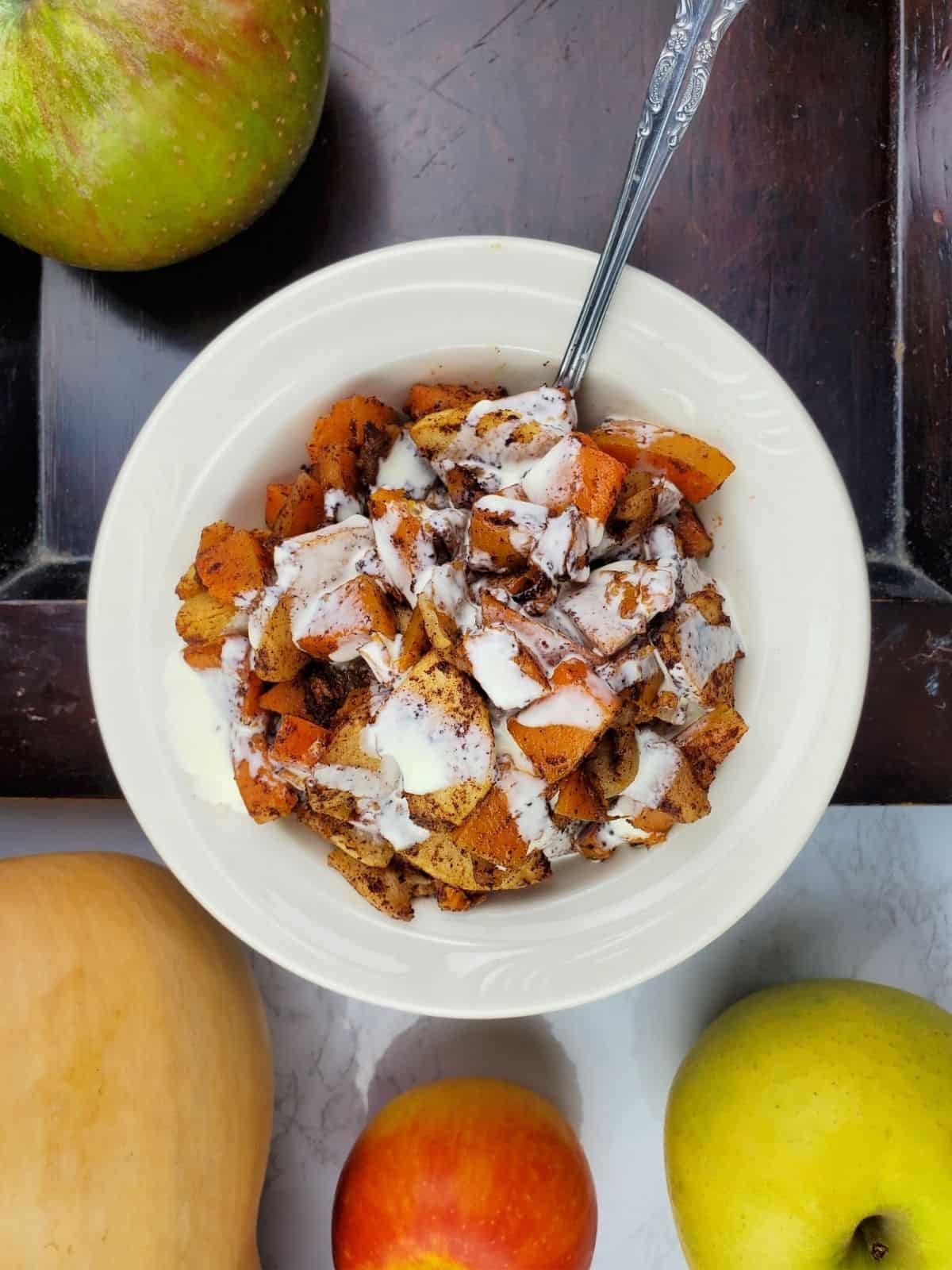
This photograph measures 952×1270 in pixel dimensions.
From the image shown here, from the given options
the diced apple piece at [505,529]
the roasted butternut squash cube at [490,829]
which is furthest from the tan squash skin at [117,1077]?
the diced apple piece at [505,529]

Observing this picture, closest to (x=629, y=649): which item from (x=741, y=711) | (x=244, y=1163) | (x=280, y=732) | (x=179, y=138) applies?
(x=741, y=711)

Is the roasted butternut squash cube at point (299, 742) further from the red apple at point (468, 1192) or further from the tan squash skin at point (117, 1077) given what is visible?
the red apple at point (468, 1192)

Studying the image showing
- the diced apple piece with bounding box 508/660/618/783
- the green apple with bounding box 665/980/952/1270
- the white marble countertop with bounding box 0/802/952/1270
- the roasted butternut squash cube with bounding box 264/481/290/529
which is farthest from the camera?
the white marble countertop with bounding box 0/802/952/1270

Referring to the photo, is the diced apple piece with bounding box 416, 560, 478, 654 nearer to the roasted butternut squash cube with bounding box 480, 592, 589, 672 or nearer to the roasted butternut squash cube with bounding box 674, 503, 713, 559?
the roasted butternut squash cube with bounding box 480, 592, 589, 672


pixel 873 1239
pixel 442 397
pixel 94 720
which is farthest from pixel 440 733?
pixel 873 1239

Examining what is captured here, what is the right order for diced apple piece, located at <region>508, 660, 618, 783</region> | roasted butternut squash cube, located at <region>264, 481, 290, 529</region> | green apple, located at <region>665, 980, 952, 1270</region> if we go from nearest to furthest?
diced apple piece, located at <region>508, 660, 618, 783</region>, roasted butternut squash cube, located at <region>264, 481, 290, 529</region>, green apple, located at <region>665, 980, 952, 1270</region>

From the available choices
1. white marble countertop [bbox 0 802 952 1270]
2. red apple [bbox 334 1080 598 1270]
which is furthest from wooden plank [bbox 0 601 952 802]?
red apple [bbox 334 1080 598 1270]
